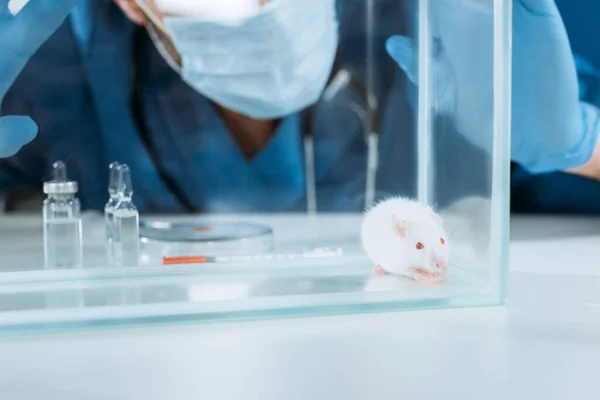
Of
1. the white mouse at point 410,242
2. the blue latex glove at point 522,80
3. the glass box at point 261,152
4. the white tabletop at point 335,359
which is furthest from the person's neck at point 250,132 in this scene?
the white tabletop at point 335,359

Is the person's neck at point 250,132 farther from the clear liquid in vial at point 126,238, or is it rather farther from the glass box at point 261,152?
the clear liquid in vial at point 126,238

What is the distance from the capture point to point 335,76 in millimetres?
1361

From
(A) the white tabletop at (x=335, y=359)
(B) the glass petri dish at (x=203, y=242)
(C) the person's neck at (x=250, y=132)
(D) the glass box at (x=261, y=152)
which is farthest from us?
(C) the person's neck at (x=250, y=132)

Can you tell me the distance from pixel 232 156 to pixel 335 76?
32 cm

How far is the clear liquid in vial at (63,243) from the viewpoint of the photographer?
0.86m

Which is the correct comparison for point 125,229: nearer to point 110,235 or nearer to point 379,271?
point 110,235

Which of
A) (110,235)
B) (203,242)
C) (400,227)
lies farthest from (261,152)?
(400,227)

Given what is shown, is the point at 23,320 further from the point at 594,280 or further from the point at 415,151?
the point at 594,280

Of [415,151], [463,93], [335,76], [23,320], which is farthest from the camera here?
[335,76]

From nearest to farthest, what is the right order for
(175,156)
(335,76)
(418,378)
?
(418,378) → (335,76) → (175,156)

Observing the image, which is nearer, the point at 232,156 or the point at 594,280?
the point at 594,280

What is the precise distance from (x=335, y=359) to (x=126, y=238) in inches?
15.8

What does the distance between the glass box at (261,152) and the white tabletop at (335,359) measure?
32mm

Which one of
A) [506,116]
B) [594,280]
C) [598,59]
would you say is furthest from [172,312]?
[598,59]
